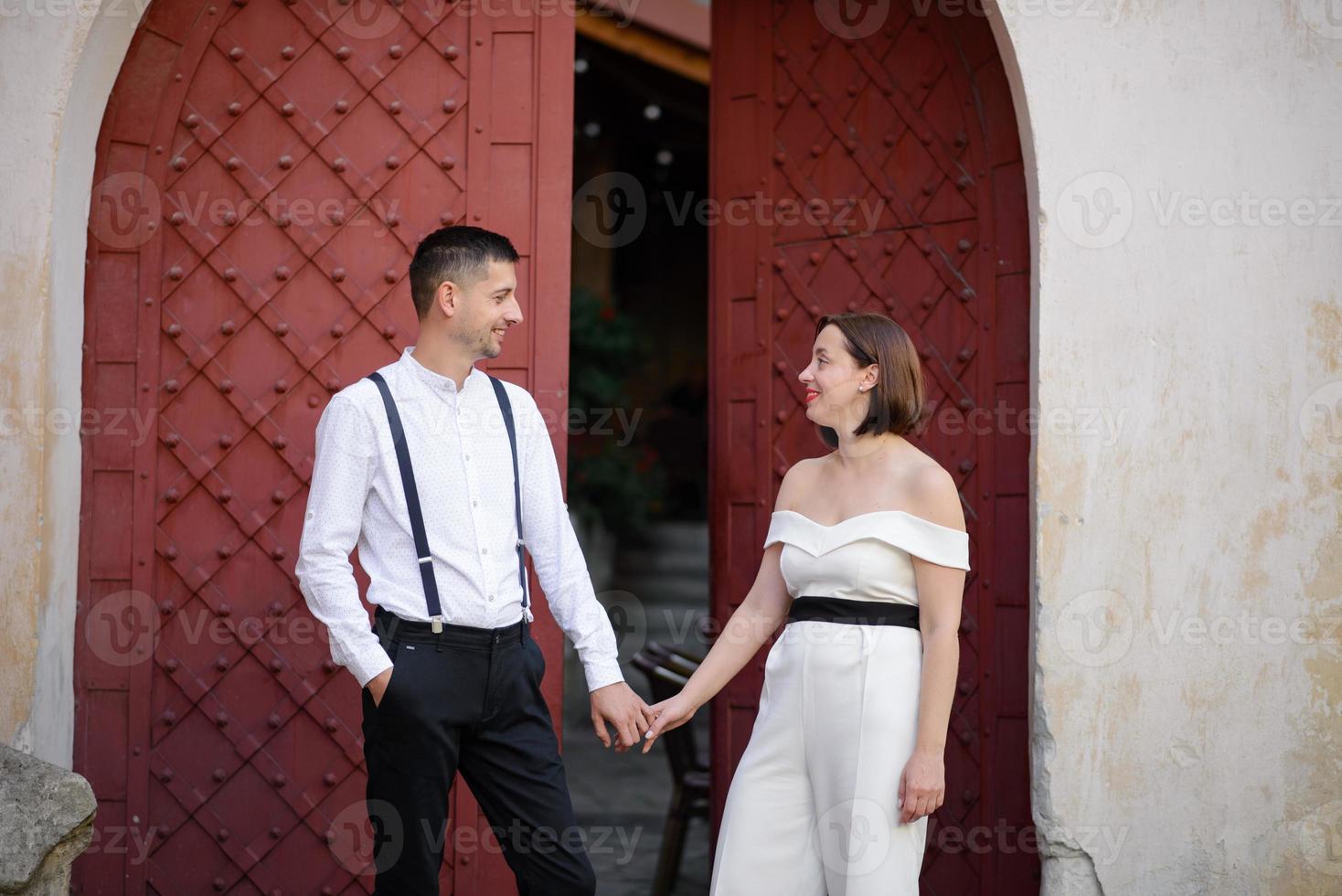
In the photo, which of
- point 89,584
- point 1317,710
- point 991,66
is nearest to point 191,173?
point 89,584

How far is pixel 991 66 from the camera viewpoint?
14.0ft

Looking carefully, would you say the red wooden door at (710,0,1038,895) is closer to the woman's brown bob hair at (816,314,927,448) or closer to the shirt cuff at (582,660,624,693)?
the woman's brown bob hair at (816,314,927,448)

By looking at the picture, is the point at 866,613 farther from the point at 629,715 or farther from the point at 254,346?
the point at 254,346

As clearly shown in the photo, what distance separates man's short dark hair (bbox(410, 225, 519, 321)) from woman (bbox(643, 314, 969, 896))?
89 centimetres

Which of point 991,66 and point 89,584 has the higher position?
point 991,66

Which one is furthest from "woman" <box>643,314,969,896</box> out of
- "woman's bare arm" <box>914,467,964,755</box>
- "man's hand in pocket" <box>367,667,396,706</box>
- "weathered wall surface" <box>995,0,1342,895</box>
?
"weathered wall surface" <box>995,0,1342,895</box>

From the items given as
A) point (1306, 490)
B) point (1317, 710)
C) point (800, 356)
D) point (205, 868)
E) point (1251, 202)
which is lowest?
point (205, 868)

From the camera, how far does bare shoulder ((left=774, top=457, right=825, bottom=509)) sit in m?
3.11

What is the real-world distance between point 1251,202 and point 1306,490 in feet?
3.03

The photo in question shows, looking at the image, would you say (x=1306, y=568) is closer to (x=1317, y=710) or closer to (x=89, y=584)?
(x=1317, y=710)

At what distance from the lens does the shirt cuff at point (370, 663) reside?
9.11 feet

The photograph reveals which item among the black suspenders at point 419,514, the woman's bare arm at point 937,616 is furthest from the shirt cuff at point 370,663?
the woman's bare arm at point 937,616

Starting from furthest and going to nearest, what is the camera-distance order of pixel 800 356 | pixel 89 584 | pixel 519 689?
pixel 800 356
pixel 89 584
pixel 519 689

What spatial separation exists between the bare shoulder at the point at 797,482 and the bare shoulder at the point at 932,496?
29 cm
